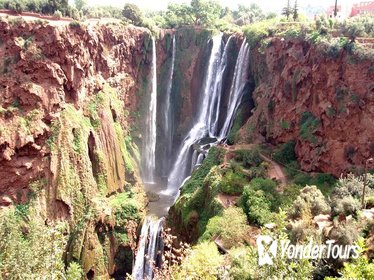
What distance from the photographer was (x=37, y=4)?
37.1 meters

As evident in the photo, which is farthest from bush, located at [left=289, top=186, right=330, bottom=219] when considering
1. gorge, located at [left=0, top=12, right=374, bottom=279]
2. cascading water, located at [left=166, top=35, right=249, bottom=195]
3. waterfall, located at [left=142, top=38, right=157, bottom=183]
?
waterfall, located at [left=142, top=38, right=157, bottom=183]

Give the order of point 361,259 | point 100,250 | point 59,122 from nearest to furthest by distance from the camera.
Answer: point 361,259, point 100,250, point 59,122

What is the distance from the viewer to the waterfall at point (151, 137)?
45.5 m

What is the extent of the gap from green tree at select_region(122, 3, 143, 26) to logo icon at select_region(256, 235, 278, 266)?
156ft

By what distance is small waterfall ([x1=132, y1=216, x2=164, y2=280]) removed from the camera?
29031 millimetres

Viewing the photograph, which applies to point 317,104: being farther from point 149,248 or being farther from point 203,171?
point 149,248

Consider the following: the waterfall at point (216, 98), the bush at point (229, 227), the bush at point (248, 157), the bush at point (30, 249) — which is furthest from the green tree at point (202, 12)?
the bush at point (30, 249)

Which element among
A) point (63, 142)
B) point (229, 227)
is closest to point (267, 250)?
point (229, 227)

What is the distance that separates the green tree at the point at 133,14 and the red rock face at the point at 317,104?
2117cm

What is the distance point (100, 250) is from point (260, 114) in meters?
19.9

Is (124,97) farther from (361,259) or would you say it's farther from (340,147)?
(361,259)

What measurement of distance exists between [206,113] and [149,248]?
20.6 m

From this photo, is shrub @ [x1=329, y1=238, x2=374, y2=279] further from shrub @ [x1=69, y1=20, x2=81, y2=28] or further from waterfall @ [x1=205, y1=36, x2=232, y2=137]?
waterfall @ [x1=205, y1=36, x2=232, y2=137]

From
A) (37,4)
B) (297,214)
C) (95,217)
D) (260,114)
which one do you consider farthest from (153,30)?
(297,214)
